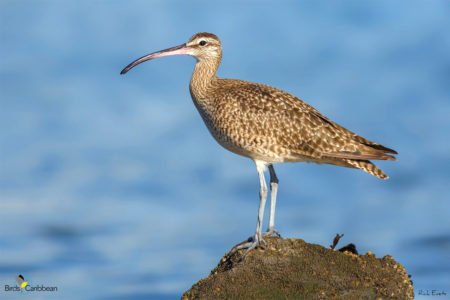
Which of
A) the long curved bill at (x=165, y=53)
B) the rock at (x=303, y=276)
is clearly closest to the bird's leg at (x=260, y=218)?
the rock at (x=303, y=276)

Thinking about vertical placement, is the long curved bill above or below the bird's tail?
above

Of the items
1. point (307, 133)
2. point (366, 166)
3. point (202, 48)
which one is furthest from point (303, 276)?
point (202, 48)

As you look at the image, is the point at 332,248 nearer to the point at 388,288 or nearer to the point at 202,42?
the point at 388,288

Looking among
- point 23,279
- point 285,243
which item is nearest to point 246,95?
point 285,243

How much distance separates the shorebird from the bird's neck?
17cm

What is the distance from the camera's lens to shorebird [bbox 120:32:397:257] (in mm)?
12789

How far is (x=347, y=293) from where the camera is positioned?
10.4 m

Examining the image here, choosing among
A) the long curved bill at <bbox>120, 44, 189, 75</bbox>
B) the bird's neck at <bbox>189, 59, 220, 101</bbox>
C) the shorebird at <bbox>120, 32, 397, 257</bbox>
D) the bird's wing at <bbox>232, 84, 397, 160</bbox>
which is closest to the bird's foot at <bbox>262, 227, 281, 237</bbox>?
the shorebird at <bbox>120, 32, 397, 257</bbox>

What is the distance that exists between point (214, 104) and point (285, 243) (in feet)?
11.2

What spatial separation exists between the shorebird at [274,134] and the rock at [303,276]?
1.14 meters

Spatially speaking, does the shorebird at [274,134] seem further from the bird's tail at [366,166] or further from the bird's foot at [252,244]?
the bird's foot at [252,244]

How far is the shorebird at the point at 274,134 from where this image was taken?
1279 centimetres

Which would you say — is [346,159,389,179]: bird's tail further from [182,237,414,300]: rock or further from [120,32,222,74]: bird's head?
[120,32,222,74]: bird's head

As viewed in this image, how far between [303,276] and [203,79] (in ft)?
17.6
